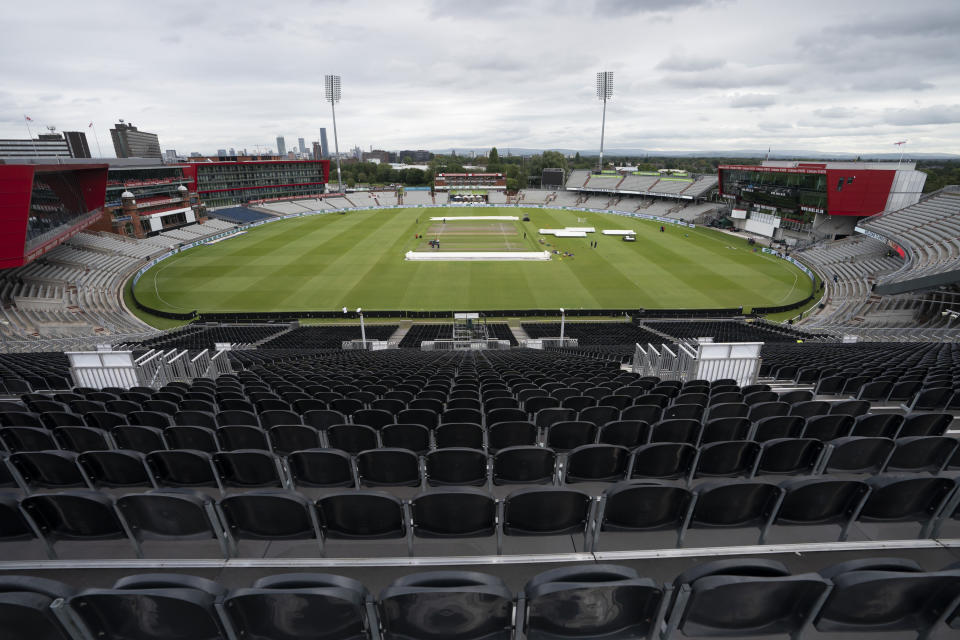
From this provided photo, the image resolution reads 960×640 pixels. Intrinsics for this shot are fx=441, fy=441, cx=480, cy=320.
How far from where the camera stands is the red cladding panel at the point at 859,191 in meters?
47.4

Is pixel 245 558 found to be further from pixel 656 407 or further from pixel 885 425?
pixel 885 425

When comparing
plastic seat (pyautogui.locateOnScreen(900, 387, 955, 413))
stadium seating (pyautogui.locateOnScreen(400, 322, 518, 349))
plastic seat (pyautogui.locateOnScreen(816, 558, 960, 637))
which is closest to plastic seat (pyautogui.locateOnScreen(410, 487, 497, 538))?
plastic seat (pyautogui.locateOnScreen(816, 558, 960, 637))

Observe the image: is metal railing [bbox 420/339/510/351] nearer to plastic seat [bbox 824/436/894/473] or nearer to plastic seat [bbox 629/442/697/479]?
plastic seat [bbox 629/442/697/479]

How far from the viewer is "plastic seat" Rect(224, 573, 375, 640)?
7.38 feet

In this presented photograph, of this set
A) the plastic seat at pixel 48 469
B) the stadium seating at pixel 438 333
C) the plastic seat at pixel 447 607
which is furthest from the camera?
the stadium seating at pixel 438 333

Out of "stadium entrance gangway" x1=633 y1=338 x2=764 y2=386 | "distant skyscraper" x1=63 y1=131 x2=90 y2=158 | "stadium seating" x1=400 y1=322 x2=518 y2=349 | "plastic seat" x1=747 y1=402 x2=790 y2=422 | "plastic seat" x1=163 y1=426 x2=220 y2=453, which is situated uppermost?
"distant skyscraper" x1=63 y1=131 x2=90 y2=158

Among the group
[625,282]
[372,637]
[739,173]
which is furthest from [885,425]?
[739,173]

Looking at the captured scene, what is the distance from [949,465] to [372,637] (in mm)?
6304

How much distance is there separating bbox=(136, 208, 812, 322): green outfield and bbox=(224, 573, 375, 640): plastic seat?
31.9 metres

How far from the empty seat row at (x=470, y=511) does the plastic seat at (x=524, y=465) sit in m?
0.84

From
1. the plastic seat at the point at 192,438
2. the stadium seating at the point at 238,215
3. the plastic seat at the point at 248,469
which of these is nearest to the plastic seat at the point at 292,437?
the plastic seat at the point at 192,438

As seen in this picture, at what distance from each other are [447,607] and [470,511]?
1.24m

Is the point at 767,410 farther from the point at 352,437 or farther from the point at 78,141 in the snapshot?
the point at 78,141

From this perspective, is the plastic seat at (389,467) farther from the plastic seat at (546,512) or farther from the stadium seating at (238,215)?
the stadium seating at (238,215)
